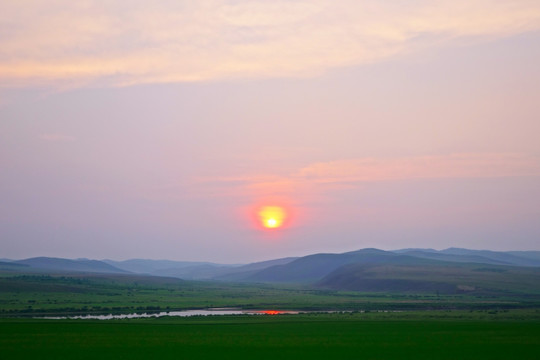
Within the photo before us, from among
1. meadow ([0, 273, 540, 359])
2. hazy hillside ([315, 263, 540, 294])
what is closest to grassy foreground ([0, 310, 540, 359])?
meadow ([0, 273, 540, 359])

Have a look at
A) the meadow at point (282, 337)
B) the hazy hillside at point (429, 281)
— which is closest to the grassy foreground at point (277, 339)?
the meadow at point (282, 337)

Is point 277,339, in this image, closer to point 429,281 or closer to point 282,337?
point 282,337

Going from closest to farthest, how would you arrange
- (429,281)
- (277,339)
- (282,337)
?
(277,339), (282,337), (429,281)

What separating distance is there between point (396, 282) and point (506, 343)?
118m

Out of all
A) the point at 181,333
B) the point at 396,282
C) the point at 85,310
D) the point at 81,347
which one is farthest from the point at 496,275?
the point at 81,347

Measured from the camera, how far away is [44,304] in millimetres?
84812

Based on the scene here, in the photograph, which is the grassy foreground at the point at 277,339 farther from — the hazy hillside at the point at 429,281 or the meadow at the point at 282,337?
the hazy hillside at the point at 429,281

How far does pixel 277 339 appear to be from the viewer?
4500 cm

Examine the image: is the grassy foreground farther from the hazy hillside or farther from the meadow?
the hazy hillside

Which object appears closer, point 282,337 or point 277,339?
point 277,339

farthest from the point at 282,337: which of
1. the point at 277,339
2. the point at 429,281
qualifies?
the point at 429,281

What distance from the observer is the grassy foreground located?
36.5 meters

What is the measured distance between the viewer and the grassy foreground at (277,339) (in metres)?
36.5

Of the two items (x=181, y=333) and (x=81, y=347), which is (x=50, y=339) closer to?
(x=81, y=347)
